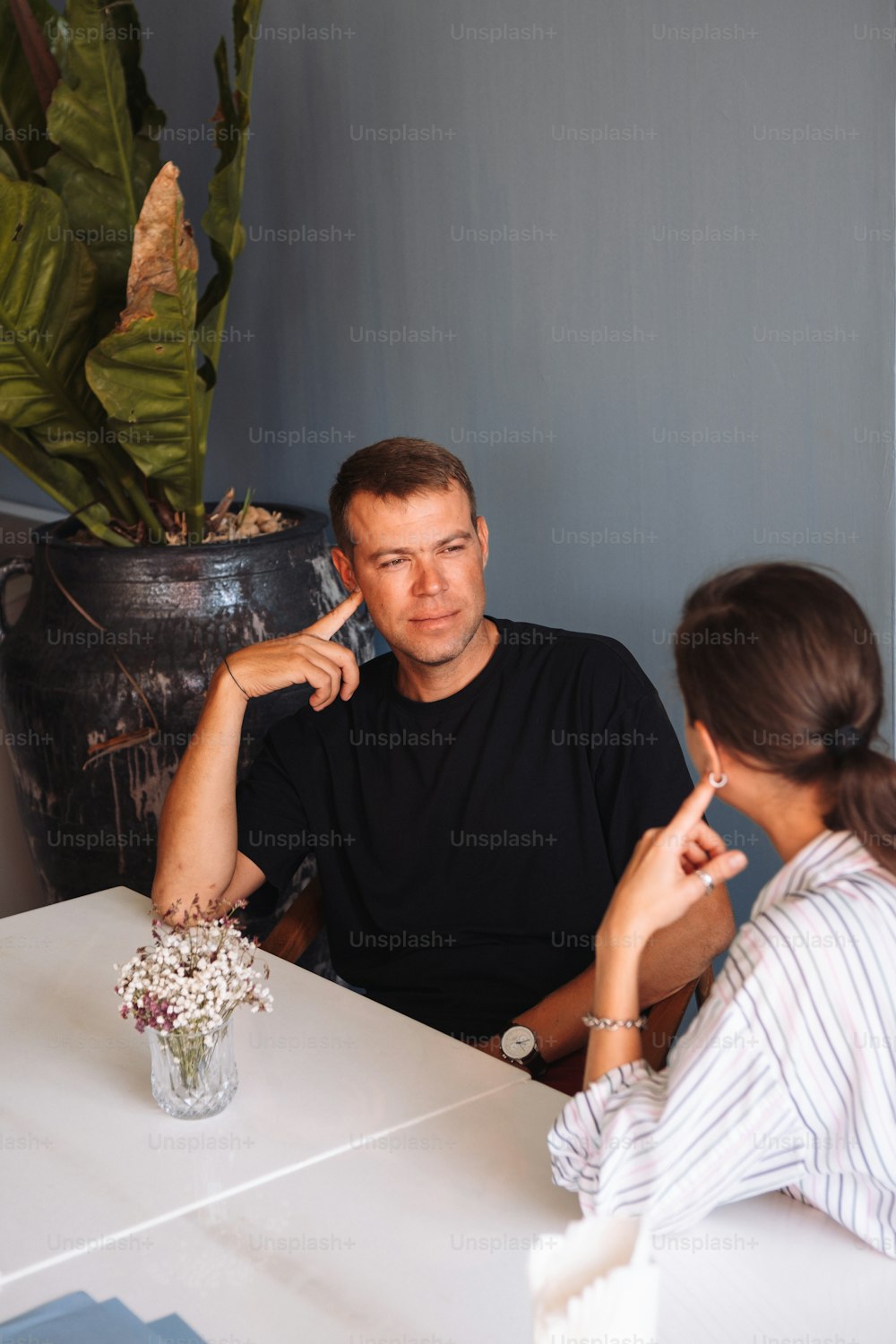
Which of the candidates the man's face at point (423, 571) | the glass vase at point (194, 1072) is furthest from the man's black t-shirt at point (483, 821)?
the glass vase at point (194, 1072)

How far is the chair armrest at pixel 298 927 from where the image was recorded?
2146 millimetres

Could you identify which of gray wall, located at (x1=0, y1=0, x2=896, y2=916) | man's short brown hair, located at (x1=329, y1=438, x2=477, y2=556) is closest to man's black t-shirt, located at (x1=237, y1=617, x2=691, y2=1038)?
man's short brown hair, located at (x1=329, y1=438, x2=477, y2=556)

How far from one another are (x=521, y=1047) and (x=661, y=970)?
0.70 feet

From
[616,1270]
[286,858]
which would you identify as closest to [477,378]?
[286,858]

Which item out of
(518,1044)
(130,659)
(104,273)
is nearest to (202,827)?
(518,1044)

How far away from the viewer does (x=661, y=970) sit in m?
1.85

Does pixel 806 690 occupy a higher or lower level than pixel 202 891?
higher

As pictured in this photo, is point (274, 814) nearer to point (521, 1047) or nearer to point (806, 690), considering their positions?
point (521, 1047)

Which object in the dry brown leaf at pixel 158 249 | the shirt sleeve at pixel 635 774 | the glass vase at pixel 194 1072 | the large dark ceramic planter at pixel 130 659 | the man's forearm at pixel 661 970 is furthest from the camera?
the large dark ceramic planter at pixel 130 659

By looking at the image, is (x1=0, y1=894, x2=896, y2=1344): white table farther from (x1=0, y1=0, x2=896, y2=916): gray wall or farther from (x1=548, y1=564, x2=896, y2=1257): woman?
(x1=0, y1=0, x2=896, y2=916): gray wall

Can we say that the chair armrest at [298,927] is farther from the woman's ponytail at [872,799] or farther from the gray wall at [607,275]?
the woman's ponytail at [872,799]

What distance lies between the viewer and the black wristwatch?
1855 millimetres

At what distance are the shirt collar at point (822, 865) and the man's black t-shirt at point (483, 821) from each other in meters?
0.76

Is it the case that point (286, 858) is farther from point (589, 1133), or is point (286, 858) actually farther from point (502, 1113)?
point (589, 1133)
